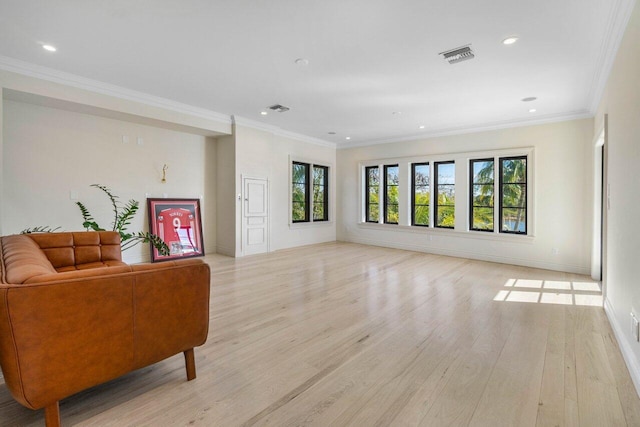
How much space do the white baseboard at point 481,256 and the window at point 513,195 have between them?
0.56m

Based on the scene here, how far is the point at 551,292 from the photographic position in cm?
420

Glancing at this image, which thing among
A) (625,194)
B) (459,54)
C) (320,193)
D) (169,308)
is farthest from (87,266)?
(320,193)

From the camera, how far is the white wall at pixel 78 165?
14.3 feet

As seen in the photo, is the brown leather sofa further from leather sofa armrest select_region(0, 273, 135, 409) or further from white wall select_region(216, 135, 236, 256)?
white wall select_region(216, 135, 236, 256)

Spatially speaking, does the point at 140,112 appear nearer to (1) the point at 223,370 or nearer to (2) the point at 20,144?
(2) the point at 20,144

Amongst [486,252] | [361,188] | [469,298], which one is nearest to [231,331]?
[469,298]

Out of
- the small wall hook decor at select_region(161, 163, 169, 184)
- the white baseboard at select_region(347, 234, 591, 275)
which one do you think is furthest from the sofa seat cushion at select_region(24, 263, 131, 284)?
the white baseboard at select_region(347, 234, 591, 275)

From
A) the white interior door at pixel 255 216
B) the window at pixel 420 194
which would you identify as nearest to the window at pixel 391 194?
the window at pixel 420 194

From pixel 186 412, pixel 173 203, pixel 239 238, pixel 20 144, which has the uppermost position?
pixel 20 144

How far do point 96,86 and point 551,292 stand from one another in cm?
690

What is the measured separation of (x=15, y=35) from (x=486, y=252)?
302 inches

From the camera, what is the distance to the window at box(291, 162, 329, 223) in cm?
797

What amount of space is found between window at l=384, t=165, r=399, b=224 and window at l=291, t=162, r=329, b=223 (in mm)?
1663

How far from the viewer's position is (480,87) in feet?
14.3
